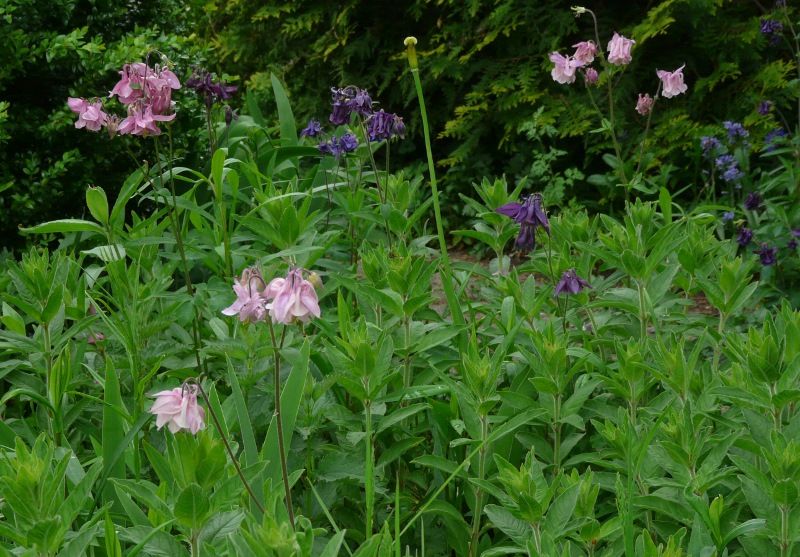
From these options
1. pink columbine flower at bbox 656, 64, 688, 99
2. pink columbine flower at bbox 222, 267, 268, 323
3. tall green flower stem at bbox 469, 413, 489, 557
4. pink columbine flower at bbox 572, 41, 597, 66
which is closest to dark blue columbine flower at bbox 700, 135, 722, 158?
pink columbine flower at bbox 656, 64, 688, 99

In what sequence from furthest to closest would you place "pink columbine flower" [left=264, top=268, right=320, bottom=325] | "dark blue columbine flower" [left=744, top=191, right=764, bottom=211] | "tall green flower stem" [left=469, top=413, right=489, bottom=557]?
"dark blue columbine flower" [left=744, top=191, right=764, bottom=211] < "tall green flower stem" [left=469, top=413, right=489, bottom=557] < "pink columbine flower" [left=264, top=268, right=320, bottom=325]

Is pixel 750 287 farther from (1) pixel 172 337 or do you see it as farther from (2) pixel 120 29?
(2) pixel 120 29

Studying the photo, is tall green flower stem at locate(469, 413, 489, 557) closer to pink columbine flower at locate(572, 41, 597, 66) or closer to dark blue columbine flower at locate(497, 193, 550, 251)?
dark blue columbine flower at locate(497, 193, 550, 251)

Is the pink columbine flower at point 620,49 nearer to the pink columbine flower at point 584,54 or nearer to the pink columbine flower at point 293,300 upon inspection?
the pink columbine flower at point 584,54

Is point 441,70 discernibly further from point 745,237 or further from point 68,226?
point 68,226

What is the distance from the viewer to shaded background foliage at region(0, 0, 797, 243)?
390 cm

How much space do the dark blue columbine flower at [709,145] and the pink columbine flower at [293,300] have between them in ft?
13.0

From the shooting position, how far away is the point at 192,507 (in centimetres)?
137

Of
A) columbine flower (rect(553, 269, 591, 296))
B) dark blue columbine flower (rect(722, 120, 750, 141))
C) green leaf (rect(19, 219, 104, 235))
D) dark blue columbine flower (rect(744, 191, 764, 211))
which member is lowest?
dark blue columbine flower (rect(744, 191, 764, 211))

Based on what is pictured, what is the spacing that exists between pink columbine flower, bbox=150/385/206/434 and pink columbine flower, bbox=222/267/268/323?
0.58 ft

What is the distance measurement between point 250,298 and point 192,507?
369mm

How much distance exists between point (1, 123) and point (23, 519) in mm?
2554

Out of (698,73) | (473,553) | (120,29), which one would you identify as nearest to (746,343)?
(473,553)

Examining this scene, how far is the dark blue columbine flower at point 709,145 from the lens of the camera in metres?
4.99
